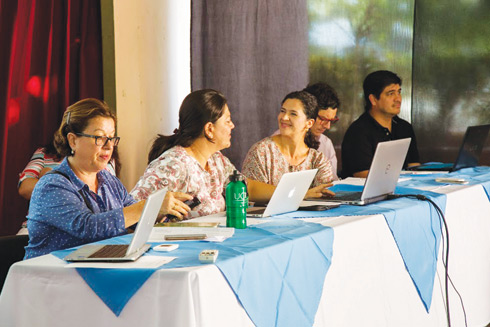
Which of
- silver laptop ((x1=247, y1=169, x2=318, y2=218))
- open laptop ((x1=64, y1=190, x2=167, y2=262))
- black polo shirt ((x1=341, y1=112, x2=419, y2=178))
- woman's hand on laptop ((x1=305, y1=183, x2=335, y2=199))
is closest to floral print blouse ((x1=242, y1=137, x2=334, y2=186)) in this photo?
woman's hand on laptop ((x1=305, y1=183, x2=335, y2=199))

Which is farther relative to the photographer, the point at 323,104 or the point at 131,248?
the point at 323,104

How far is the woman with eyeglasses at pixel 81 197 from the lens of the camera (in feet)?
6.42

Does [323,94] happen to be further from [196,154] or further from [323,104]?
[196,154]

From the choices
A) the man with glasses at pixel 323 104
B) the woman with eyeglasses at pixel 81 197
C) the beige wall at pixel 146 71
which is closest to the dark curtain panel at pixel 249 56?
the beige wall at pixel 146 71

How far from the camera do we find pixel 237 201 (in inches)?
79.5

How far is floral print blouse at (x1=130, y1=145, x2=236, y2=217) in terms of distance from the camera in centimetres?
253

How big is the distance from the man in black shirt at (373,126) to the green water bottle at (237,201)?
193cm

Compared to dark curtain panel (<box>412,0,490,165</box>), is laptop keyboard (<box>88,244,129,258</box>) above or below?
below

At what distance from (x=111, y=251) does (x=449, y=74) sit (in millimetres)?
4092

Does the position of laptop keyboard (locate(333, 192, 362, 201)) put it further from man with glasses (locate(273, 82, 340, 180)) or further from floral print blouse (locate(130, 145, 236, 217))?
man with glasses (locate(273, 82, 340, 180))

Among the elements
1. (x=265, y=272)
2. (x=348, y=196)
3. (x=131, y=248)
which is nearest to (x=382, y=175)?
(x=348, y=196)

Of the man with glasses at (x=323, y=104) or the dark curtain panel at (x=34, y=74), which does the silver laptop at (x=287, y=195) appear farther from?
the dark curtain panel at (x=34, y=74)

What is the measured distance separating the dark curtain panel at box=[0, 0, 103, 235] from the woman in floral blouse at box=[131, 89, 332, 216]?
1.07 metres

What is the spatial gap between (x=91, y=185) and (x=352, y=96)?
358cm
